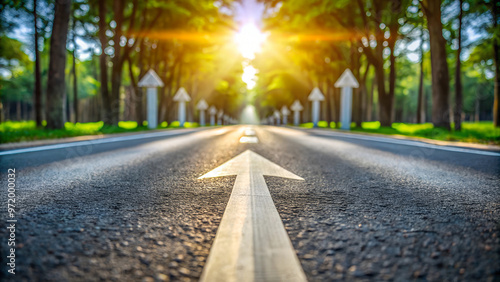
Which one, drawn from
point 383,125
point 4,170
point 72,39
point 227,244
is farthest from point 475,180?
point 72,39

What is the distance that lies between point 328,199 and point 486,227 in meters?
0.84

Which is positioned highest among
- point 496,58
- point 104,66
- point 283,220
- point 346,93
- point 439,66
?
point 496,58

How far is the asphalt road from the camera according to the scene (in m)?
1.01

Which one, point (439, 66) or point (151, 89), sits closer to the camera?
point (439, 66)

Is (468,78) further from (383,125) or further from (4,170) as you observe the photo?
(4,170)

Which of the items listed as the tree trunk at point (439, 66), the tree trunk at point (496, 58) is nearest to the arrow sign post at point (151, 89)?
the tree trunk at point (439, 66)

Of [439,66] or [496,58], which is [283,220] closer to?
[439,66]

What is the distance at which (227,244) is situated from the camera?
117 cm

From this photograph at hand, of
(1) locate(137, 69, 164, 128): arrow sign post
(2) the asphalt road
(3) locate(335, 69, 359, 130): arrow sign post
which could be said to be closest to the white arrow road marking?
(2) the asphalt road

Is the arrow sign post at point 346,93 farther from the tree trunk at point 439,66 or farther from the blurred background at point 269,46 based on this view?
the tree trunk at point 439,66

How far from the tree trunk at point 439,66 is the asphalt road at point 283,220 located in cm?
1088

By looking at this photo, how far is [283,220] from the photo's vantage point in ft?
5.06

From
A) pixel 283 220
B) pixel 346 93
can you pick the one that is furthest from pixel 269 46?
pixel 283 220

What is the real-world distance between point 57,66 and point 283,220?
38.9 ft
